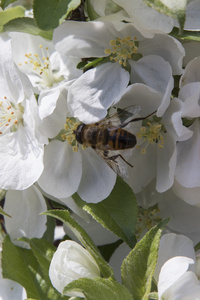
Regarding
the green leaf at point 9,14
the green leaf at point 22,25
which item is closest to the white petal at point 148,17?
the green leaf at point 22,25

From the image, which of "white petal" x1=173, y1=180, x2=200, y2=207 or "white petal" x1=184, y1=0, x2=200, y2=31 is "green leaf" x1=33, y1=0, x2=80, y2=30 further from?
"white petal" x1=173, y1=180, x2=200, y2=207

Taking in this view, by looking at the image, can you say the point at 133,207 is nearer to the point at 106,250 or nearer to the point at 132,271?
the point at 132,271

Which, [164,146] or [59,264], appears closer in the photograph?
[59,264]

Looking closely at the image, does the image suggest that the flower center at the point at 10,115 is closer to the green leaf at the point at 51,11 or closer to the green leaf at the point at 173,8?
the green leaf at the point at 51,11

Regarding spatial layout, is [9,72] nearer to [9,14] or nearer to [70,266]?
[9,14]

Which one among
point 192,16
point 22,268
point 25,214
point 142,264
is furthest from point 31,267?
point 192,16

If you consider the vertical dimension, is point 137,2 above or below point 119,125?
above

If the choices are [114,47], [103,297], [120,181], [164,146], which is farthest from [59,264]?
[114,47]
